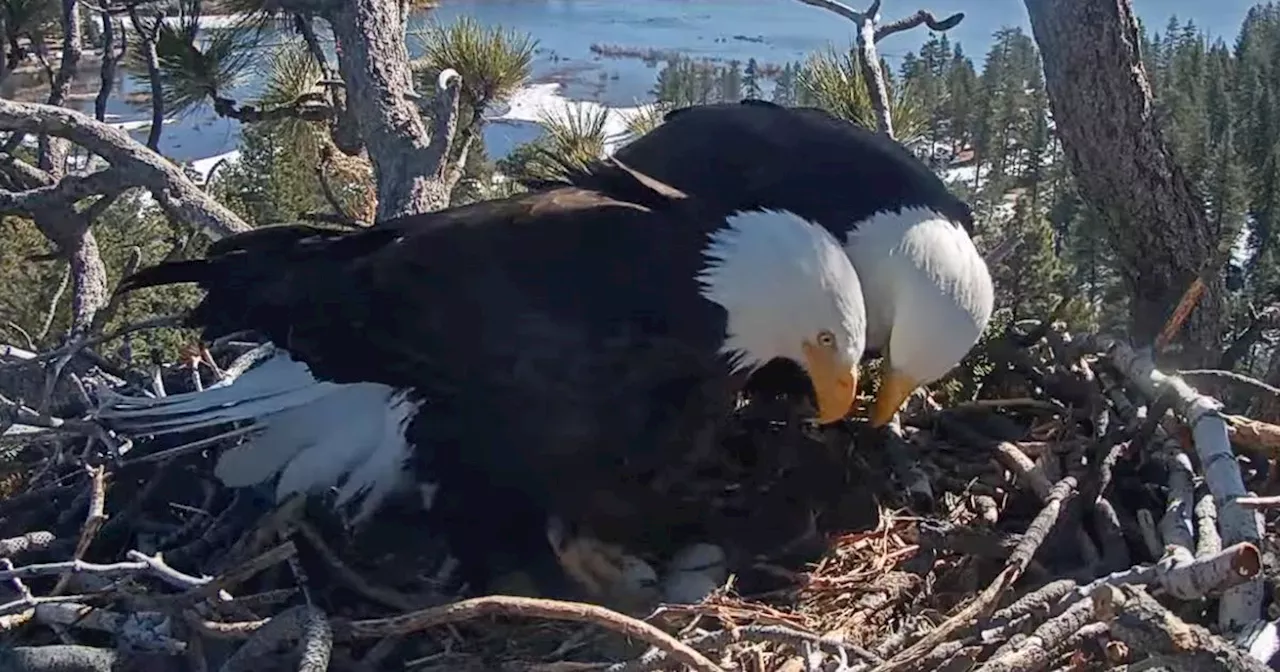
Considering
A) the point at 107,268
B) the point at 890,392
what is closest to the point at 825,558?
the point at 890,392

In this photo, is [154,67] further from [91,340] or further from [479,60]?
[91,340]

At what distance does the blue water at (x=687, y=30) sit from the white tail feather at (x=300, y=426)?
9615 mm

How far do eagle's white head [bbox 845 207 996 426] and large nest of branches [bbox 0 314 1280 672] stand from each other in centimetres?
30

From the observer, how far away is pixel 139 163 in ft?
10.1

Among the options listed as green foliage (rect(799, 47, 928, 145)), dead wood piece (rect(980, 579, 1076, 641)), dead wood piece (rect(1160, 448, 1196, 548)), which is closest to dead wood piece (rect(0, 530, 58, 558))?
dead wood piece (rect(980, 579, 1076, 641))

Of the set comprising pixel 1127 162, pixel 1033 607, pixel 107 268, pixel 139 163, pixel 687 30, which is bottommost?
pixel 107 268

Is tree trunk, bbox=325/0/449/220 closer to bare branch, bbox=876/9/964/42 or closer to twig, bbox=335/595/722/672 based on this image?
bare branch, bbox=876/9/964/42

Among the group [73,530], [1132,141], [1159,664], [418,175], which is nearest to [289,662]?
[73,530]

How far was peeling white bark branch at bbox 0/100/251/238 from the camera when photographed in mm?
3043

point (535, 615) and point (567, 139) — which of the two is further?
point (567, 139)

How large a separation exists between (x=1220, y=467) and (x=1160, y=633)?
55 cm

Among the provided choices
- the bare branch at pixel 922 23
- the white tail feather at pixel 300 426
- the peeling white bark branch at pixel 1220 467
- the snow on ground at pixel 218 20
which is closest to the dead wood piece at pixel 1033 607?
the peeling white bark branch at pixel 1220 467

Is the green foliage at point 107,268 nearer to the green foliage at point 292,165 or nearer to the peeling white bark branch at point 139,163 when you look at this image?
the green foliage at point 292,165

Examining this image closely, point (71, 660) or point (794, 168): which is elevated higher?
point (794, 168)
